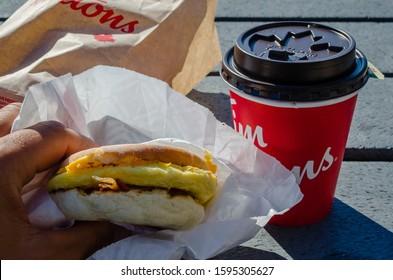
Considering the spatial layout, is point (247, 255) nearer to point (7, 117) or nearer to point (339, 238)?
point (339, 238)

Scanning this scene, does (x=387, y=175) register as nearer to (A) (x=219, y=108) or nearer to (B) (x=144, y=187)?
(A) (x=219, y=108)

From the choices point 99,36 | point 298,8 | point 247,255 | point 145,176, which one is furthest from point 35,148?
point 298,8

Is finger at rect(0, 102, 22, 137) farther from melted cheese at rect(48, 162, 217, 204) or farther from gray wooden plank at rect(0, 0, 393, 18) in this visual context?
gray wooden plank at rect(0, 0, 393, 18)

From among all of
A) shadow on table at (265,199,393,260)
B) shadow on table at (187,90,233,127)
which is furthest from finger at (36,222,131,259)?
shadow on table at (187,90,233,127)

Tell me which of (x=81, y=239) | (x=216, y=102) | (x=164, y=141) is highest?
(x=164, y=141)

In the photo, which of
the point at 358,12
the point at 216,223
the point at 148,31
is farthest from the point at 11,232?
the point at 358,12

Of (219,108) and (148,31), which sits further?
(219,108)
